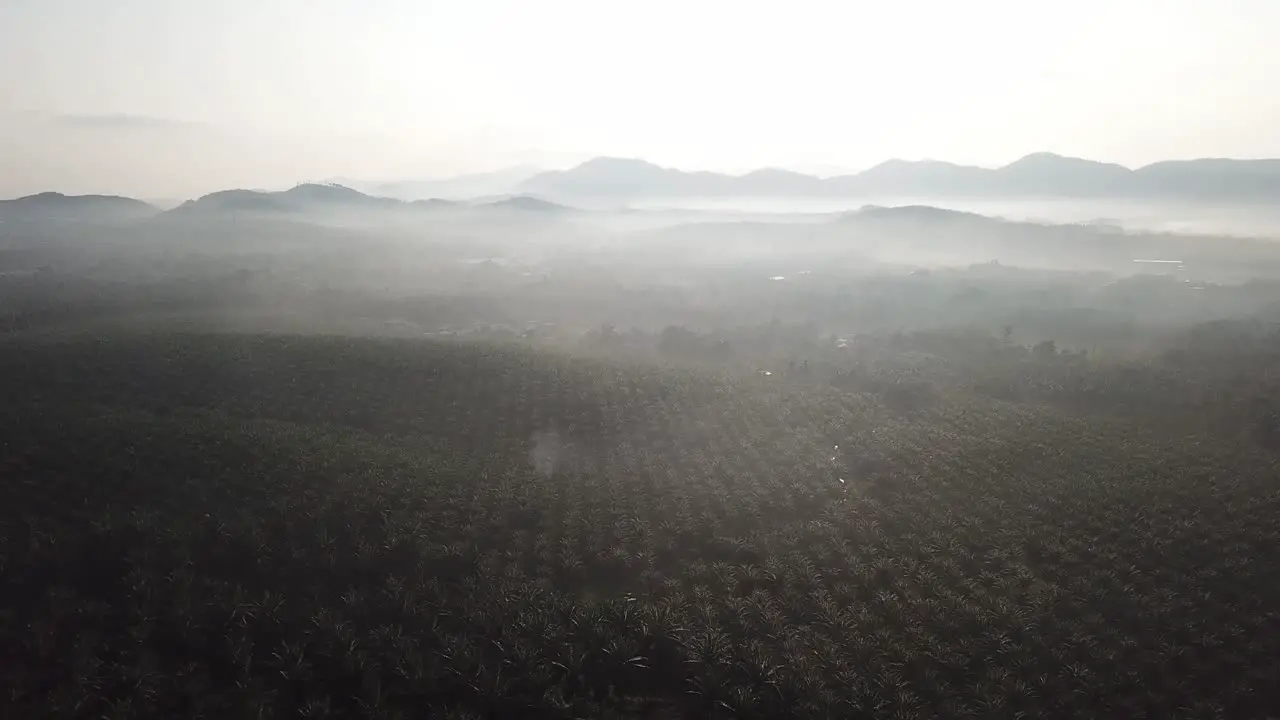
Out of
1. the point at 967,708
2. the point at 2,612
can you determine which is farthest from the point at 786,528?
the point at 2,612

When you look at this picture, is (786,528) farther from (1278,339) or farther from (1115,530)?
(1278,339)

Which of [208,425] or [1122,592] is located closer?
[1122,592]

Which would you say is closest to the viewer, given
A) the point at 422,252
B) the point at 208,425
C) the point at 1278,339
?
the point at 208,425

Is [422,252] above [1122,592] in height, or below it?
above

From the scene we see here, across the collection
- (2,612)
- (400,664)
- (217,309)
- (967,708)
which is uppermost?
(217,309)

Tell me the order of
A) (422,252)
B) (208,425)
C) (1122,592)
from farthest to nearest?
(422,252)
(208,425)
(1122,592)

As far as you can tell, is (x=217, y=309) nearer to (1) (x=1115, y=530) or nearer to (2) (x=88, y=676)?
(2) (x=88, y=676)

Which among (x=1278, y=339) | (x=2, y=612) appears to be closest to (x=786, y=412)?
(x=2, y=612)
